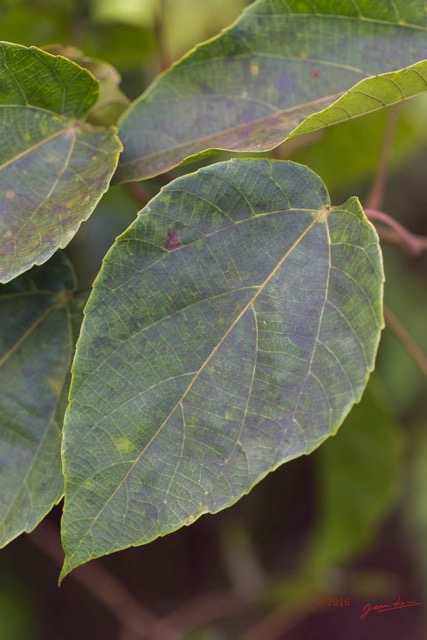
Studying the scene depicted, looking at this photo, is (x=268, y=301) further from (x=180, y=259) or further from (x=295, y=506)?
(x=295, y=506)

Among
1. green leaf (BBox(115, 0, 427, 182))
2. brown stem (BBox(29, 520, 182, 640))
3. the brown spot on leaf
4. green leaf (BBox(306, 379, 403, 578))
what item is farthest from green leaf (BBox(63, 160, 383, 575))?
brown stem (BBox(29, 520, 182, 640))

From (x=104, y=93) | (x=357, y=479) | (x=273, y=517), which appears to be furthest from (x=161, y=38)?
(x=273, y=517)

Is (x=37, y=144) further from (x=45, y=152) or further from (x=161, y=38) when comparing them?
(x=161, y=38)

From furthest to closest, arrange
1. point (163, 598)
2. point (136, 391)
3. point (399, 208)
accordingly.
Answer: point (399, 208)
point (163, 598)
point (136, 391)

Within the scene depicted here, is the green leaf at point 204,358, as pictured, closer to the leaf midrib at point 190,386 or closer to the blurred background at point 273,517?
the leaf midrib at point 190,386

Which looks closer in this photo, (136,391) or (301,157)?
(136,391)

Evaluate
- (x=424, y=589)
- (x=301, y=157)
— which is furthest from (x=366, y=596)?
(x=301, y=157)
